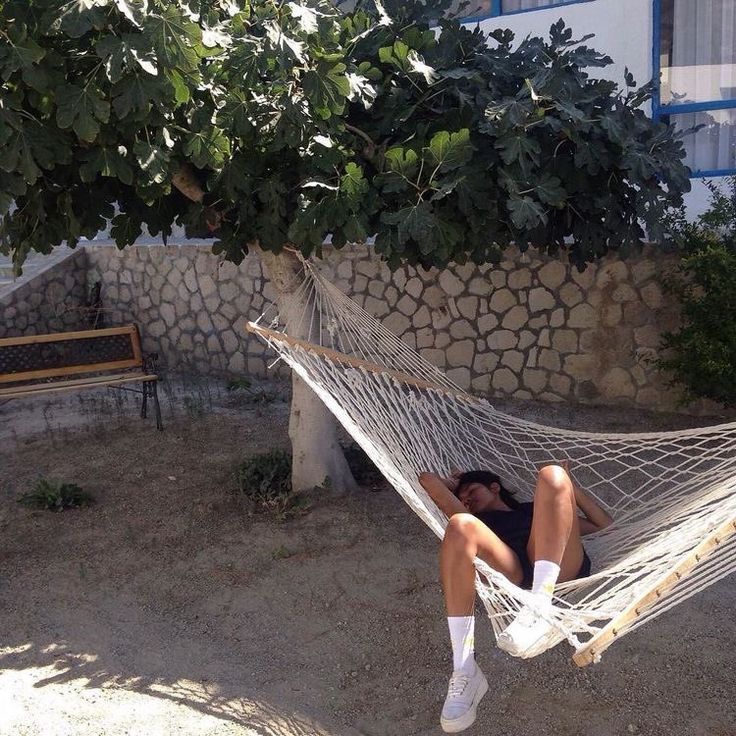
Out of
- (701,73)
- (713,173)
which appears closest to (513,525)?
(713,173)

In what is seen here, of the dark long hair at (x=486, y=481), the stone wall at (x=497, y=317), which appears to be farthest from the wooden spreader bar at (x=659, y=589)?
the stone wall at (x=497, y=317)

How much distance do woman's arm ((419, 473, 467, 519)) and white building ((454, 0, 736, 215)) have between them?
303 cm

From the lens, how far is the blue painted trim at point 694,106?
4.93 metres

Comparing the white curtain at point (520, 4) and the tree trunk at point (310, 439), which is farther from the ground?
the white curtain at point (520, 4)

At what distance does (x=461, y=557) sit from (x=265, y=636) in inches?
35.9

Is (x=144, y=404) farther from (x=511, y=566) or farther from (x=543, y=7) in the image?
(x=543, y=7)

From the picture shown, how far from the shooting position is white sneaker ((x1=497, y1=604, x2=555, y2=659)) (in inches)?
74.8

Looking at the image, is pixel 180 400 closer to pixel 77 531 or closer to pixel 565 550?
pixel 77 531

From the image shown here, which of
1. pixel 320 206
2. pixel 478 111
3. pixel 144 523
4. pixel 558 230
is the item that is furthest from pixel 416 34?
pixel 144 523

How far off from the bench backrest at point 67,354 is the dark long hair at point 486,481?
272 cm

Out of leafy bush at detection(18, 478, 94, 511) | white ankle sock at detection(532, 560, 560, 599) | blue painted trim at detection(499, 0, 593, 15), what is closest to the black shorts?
white ankle sock at detection(532, 560, 560, 599)

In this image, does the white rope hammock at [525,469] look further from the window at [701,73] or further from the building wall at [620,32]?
the building wall at [620,32]

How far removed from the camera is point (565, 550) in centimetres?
225

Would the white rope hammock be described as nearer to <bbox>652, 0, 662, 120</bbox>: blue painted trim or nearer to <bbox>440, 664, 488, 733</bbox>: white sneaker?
<bbox>440, 664, 488, 733</bbox>: white sneaker
